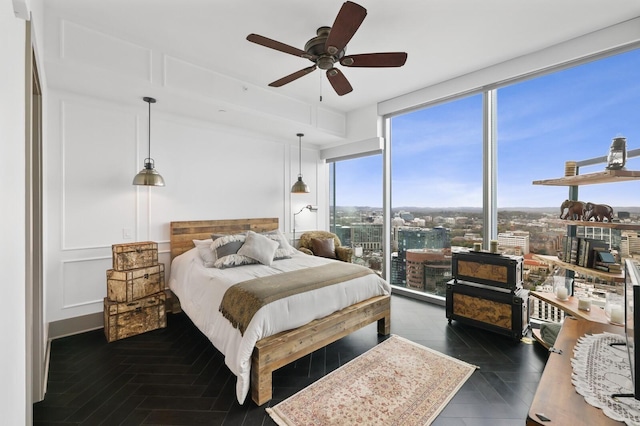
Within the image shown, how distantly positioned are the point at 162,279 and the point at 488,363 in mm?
3508

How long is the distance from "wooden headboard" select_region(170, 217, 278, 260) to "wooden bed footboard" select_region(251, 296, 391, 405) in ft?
Answer: 7.49

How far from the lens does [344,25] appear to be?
1.84m

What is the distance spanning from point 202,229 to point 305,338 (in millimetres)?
2427

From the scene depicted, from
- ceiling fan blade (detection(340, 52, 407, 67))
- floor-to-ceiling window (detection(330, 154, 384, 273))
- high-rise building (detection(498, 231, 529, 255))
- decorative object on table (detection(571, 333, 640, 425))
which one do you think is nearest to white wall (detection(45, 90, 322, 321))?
floor-to-ceiling window (detection(330, 154, 384, 273))

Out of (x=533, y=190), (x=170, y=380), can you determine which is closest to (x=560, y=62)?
(x=533, y=190)

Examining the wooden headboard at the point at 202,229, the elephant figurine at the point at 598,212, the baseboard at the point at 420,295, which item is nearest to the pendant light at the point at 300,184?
the wooden headboard at the point at 202,229

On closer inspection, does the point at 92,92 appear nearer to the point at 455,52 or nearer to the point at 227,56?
the point at 227,56

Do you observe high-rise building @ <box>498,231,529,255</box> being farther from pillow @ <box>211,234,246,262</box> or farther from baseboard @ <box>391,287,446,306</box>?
pillow @ <box>211,234,246,262</box>

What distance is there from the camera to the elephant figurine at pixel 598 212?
2.25m

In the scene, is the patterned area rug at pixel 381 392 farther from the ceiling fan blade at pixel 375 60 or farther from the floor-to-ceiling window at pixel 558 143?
the ceiling fan blade at pixel 375 60

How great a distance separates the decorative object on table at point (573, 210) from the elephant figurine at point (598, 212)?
84 mm

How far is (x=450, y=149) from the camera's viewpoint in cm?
399

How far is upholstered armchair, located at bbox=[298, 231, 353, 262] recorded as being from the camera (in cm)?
457
